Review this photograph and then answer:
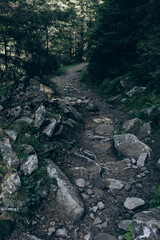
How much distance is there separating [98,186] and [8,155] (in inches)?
113

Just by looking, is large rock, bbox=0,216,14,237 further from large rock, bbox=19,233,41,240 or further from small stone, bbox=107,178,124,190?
small stone, bbox=107,178,124,190

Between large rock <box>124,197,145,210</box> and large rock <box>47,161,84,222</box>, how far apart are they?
122 cm

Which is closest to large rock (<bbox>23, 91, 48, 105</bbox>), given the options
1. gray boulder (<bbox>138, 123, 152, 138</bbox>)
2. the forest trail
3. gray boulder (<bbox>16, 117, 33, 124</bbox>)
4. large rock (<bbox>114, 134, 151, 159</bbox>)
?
gray boulder (<bbox>16, 117, 33, 124</bbox>)

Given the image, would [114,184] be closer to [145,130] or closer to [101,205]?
[101,205]

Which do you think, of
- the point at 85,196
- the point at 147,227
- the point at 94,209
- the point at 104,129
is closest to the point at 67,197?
the point at 85,196

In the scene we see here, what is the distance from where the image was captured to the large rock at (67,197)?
4.75 metres

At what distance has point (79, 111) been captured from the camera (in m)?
10.9

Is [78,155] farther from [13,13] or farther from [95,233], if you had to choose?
[13,13]

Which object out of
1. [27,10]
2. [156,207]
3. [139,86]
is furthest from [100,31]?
[156,207]

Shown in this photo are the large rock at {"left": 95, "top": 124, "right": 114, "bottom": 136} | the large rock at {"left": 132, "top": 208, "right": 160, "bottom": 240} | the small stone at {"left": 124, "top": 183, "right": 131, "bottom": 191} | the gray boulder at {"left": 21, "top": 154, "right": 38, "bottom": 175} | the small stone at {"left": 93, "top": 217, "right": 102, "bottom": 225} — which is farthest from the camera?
the large rock at {"left": 95, "top": 124, "right": 114, "bottom": 136}

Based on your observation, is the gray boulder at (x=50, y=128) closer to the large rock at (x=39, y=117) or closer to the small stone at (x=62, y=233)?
the large rock at (x=39, y=117)

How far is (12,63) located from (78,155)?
20.3ft

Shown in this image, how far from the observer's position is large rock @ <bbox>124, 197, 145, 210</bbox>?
4.95 meters

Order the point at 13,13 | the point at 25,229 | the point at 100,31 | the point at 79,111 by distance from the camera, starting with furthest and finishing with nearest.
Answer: the point at 100,31 → the point at 79,111 → the point at 13,13 → the point at 25,229
